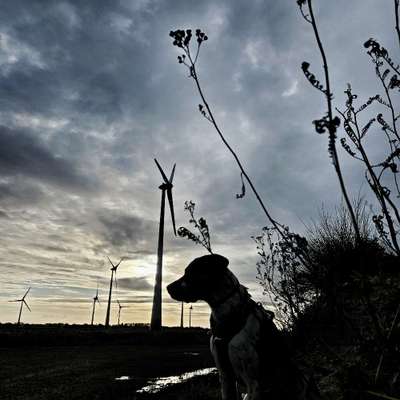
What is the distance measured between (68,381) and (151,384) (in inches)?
99.6

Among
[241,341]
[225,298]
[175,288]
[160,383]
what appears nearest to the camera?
[241,341]

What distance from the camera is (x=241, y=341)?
288 centimetres

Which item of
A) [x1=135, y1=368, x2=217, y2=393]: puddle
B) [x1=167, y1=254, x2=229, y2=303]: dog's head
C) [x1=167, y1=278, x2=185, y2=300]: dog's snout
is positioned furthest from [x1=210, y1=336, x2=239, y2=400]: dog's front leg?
[x1=135, y1=368, x2=217, y2=393]: puddle

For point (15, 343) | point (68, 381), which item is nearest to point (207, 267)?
point (68, 381)

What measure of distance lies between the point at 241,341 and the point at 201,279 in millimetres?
696

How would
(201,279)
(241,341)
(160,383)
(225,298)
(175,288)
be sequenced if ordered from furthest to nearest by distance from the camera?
(160,383) < (175,288) < (201,279) < (225,298) < (241,341)

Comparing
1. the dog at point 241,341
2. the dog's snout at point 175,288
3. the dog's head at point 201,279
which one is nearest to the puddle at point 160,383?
the dog's snout at point 175,288

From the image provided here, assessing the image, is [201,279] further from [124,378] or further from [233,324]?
[124,378]

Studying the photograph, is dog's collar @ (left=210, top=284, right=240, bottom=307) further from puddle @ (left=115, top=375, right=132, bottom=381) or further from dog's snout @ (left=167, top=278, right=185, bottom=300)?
puddle @ (left=115, top=375, right=132, bottom=381)

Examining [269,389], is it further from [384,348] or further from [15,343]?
[15,343]

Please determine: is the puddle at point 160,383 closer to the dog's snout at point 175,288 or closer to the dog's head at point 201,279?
the dog's snout at point 175,288

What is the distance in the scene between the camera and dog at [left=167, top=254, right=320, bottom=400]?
9.20 ft

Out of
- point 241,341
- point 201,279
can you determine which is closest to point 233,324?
point 241,341

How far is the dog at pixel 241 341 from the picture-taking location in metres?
2.80
